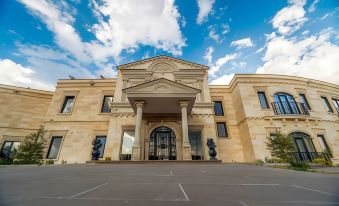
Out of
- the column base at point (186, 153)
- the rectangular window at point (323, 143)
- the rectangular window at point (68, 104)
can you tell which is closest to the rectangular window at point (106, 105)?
the rectangular window at point (68, 104)

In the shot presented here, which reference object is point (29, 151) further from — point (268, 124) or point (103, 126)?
point (268, 124)

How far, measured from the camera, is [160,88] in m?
11.4

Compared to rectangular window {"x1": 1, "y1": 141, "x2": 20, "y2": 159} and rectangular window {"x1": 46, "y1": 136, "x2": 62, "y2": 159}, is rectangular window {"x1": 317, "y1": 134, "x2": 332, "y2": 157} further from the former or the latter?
rectangular window {"x1": 1, "y1": 141, "x2": 20, "y2": 159}

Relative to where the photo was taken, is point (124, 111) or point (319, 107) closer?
point (124, 111)

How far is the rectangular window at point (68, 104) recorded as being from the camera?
16.1 meters

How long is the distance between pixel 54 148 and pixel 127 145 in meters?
7.61

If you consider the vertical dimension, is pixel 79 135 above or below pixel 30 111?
below

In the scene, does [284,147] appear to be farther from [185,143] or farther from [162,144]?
[162,144]

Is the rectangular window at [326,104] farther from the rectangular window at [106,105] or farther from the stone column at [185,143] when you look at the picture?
the rectangular window at [106,105]

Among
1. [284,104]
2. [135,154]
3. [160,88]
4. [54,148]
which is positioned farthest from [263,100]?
[54,148]

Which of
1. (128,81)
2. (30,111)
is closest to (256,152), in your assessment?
(128,81)

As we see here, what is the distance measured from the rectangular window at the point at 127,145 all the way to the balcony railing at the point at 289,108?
1403 cm

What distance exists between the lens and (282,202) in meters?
2.09

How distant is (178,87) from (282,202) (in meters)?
9.85
